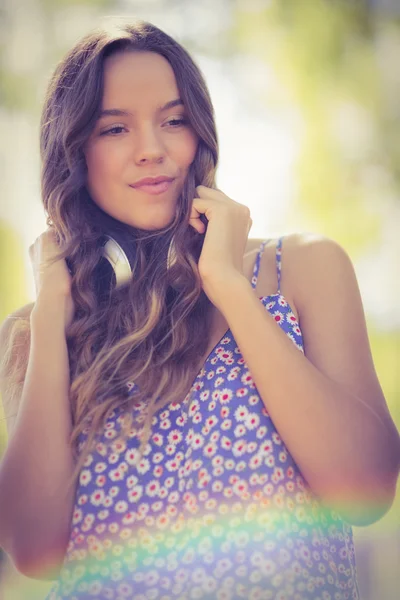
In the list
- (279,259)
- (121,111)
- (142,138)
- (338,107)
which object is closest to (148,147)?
(142,138)

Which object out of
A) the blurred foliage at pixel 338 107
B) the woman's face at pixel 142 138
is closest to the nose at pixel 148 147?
the woman's face at pixel 142 138

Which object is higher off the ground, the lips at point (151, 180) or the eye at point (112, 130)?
the eye at point (112, 130)

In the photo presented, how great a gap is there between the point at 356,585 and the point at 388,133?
337cm

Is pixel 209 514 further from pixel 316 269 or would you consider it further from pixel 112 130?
pixel 112 130

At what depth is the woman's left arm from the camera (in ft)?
4.99

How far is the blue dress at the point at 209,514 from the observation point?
4.93ft

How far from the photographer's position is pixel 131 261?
83.2 inches

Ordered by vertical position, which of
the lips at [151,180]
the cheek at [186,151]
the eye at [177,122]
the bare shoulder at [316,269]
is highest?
the eye at [177,122]

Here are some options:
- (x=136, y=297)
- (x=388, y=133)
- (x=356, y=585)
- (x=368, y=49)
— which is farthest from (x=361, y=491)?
(x=368, y=49)

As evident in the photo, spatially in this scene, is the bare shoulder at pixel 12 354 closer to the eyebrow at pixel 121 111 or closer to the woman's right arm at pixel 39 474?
the woman's right arm at pixel 39 474

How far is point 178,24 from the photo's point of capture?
4.53 metres

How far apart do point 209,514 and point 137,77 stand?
3.93 feet

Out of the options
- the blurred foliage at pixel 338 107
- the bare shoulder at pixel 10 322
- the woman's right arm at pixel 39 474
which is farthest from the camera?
the blurred foliage at pixel 338 107

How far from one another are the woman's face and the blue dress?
0.50 m
